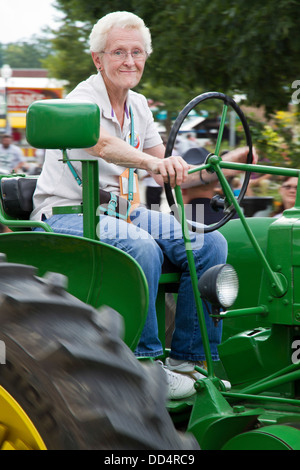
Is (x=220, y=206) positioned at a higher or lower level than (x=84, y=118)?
lower

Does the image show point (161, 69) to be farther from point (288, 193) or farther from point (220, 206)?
point (220, 206)

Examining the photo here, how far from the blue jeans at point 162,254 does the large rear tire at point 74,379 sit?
93 centimetres

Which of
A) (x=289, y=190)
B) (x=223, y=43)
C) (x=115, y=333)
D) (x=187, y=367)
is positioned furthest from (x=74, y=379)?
(x=223, y=43)

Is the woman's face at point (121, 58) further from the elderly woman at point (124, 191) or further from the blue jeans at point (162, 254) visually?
the blue jeans at point (162, 254)

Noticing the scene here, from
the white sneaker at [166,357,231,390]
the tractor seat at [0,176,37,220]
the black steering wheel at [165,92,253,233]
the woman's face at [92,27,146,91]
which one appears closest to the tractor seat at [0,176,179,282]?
the tractor seat at [0,176,37,220]

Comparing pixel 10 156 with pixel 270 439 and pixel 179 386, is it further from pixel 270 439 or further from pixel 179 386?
pixel 270 439

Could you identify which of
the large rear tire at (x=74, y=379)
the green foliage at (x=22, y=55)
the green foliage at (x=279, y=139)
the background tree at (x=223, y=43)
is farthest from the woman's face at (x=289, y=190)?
the green foliage at (x=22, y=55)

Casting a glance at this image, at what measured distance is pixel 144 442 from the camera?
156 cm

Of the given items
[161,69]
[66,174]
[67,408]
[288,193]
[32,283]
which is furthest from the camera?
[161,69]

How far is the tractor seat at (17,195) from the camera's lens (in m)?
2.95

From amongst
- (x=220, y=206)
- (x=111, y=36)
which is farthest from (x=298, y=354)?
(x=111, y=36)

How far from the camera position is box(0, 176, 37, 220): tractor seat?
2.95 metres

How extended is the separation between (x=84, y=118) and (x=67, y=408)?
98 cm

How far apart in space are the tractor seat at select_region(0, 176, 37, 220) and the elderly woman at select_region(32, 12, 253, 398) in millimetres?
70
